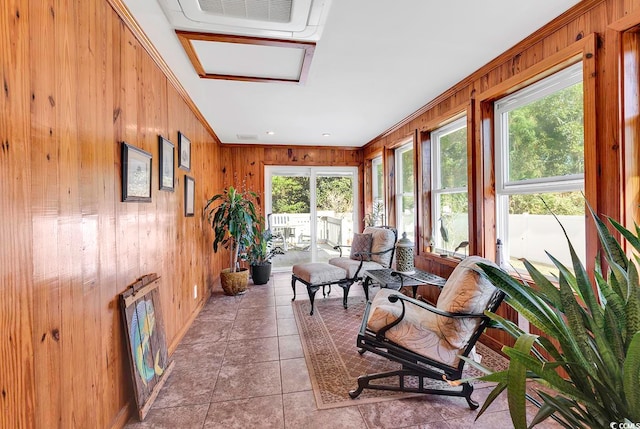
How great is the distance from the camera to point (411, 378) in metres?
2.07

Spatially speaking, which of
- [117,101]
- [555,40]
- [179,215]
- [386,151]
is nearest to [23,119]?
[117,101]

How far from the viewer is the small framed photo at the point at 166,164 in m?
2.25

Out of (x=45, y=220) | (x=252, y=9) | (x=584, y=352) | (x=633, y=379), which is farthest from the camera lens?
(x=252, y=9)

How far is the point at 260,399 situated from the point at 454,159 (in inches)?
115

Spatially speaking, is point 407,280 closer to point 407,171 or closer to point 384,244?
point 384,244

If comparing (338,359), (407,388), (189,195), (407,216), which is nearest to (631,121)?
(407,388)

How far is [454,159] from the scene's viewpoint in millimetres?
3162

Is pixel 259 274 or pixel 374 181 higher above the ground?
pixel 374 181

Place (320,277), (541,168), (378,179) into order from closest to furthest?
(541,168)
(320,277)
(378,179)

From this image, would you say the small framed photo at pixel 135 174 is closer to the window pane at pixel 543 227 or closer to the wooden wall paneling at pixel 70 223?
the wooden wall paneling at pixel 70 223

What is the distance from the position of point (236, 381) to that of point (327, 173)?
4.14 meters

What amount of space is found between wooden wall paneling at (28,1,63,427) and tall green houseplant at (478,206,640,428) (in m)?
1.53

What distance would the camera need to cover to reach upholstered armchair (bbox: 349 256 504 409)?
68.4 inches

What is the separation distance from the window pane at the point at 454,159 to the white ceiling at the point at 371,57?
0.50 metres
